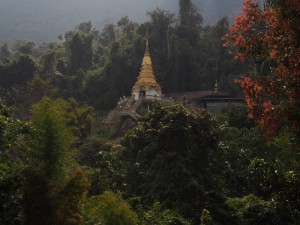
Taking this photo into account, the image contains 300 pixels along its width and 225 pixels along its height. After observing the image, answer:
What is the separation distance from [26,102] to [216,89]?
12.4 m

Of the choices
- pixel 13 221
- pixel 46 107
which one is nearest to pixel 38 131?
pixel 46 107

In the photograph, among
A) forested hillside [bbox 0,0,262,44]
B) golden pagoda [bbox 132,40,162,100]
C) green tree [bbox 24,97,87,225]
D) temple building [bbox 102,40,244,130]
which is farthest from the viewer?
forested hillside [bbox 0,0,262,44]

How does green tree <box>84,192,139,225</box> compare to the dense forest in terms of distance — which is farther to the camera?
green tree <box>84,192,139,225</box>

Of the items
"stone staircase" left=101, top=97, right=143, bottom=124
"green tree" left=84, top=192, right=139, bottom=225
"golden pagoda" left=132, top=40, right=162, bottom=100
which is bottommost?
"green tree" left=84, top=192, right=139, bottom=225

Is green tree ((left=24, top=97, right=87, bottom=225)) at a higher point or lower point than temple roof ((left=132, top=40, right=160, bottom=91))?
lower

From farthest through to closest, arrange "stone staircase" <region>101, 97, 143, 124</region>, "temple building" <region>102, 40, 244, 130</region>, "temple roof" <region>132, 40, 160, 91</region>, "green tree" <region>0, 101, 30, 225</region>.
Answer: "temple roof" <region>132, 40, 160, 91</region>
"temple building" <region>102, 40, 244, 130</region>
"stone staircase" <region>101, 97, 143, 124</region>
"green tree" <region>0, 101, 30, 225</region>

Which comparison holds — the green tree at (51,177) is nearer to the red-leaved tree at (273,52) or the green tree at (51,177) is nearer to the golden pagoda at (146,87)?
the red-leaved tree at (273,52)

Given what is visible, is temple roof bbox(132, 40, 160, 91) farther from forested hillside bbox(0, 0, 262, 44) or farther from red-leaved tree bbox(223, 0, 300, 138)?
forested hillside bbox(0, 0, 262, 44)

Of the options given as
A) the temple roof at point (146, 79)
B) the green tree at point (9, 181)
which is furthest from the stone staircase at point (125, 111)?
the green tree at point (9, 181)

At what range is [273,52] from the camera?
7523 millimetres

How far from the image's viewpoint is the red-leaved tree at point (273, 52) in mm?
7043

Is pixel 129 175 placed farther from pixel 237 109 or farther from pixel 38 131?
pixel 237 109

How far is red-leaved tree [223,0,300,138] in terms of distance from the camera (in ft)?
23.1

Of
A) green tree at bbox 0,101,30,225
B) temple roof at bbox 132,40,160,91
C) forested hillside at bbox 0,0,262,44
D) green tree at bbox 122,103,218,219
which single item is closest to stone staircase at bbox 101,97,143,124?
temple roof at bbox 132,40,160,91
